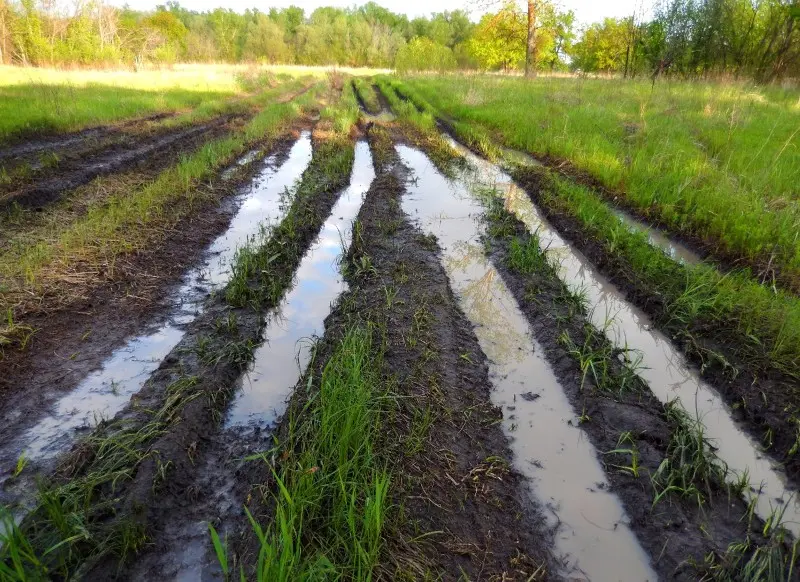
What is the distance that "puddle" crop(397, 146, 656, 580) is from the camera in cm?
241

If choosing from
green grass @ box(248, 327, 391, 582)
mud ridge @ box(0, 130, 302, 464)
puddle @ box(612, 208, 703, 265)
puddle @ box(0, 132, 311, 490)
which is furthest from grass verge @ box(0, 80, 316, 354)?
puddle @ box(612, 208, 703, 265)

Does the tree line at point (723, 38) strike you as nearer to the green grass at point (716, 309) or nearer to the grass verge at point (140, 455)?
the green grass at point (716, 309)

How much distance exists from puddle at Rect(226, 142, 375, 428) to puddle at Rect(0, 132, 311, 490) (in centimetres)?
78

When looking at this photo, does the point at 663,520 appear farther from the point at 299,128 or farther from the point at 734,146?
the point at 299,128

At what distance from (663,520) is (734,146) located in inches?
342

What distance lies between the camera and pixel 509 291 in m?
5.06

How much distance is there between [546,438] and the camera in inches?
124

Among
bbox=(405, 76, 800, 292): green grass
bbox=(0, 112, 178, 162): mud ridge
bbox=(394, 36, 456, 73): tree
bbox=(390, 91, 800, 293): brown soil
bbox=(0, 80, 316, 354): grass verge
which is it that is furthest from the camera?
bbox=(394, 36, 456, 73): tree

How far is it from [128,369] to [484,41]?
34795 millimetres

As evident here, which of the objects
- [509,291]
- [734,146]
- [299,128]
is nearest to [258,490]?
[509,291]

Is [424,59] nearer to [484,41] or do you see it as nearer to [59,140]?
[484,41]

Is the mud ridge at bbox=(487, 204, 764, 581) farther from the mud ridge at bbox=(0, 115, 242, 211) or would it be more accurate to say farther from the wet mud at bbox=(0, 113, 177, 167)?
the wet mud at bbox=(0, 113, 177, 167)

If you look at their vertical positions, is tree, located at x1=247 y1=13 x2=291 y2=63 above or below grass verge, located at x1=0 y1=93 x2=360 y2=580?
above

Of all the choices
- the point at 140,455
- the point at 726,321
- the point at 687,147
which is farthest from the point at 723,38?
the point at 140,455
